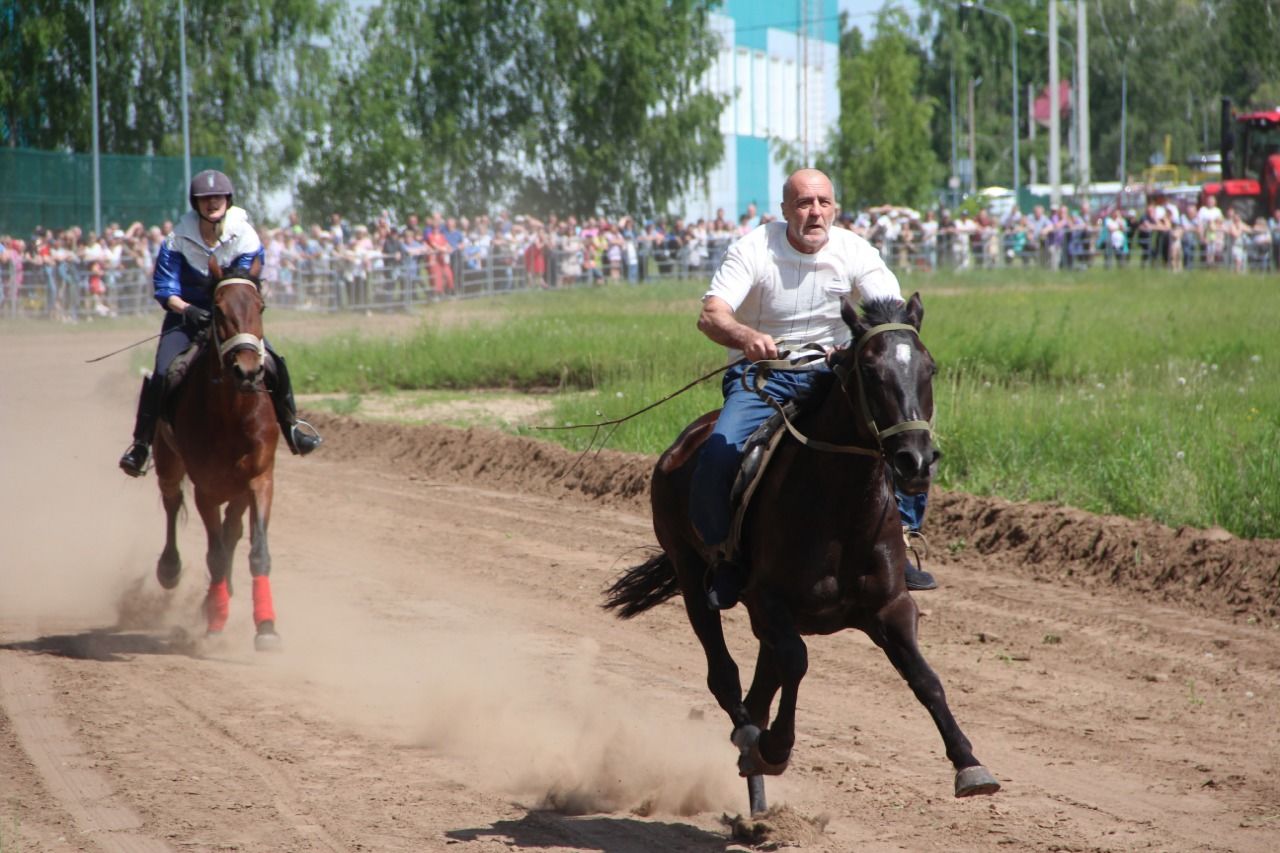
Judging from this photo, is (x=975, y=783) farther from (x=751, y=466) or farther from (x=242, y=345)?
(x=242, y=345)

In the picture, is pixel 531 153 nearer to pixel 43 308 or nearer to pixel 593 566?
pixel 43 308

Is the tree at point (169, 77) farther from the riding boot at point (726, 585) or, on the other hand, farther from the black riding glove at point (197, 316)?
the riding boot at point (726, 585)

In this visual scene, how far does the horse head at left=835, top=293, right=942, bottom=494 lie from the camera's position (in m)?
4.90

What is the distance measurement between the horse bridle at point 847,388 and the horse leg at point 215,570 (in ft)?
15.3

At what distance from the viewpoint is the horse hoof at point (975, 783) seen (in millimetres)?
5133

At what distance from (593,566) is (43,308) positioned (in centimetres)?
2292

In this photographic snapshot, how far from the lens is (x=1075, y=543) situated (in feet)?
34.2

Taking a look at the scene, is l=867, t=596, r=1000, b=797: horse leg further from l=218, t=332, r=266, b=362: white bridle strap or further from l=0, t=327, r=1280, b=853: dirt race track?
l=218, t=332, r=266, b=362: white bridle strap

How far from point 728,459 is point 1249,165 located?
36880 millimetres

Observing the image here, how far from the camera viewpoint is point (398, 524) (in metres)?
13.0

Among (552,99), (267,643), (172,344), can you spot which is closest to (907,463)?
(267,643)

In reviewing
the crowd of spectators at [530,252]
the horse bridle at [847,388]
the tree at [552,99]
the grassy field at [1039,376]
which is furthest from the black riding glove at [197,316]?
the tree at [552,99]

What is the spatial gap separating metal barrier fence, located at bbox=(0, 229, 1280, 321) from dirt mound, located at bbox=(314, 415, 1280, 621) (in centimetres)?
1717

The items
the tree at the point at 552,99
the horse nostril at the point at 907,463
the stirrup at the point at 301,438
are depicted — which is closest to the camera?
the horse nostril at the point at 907,463
